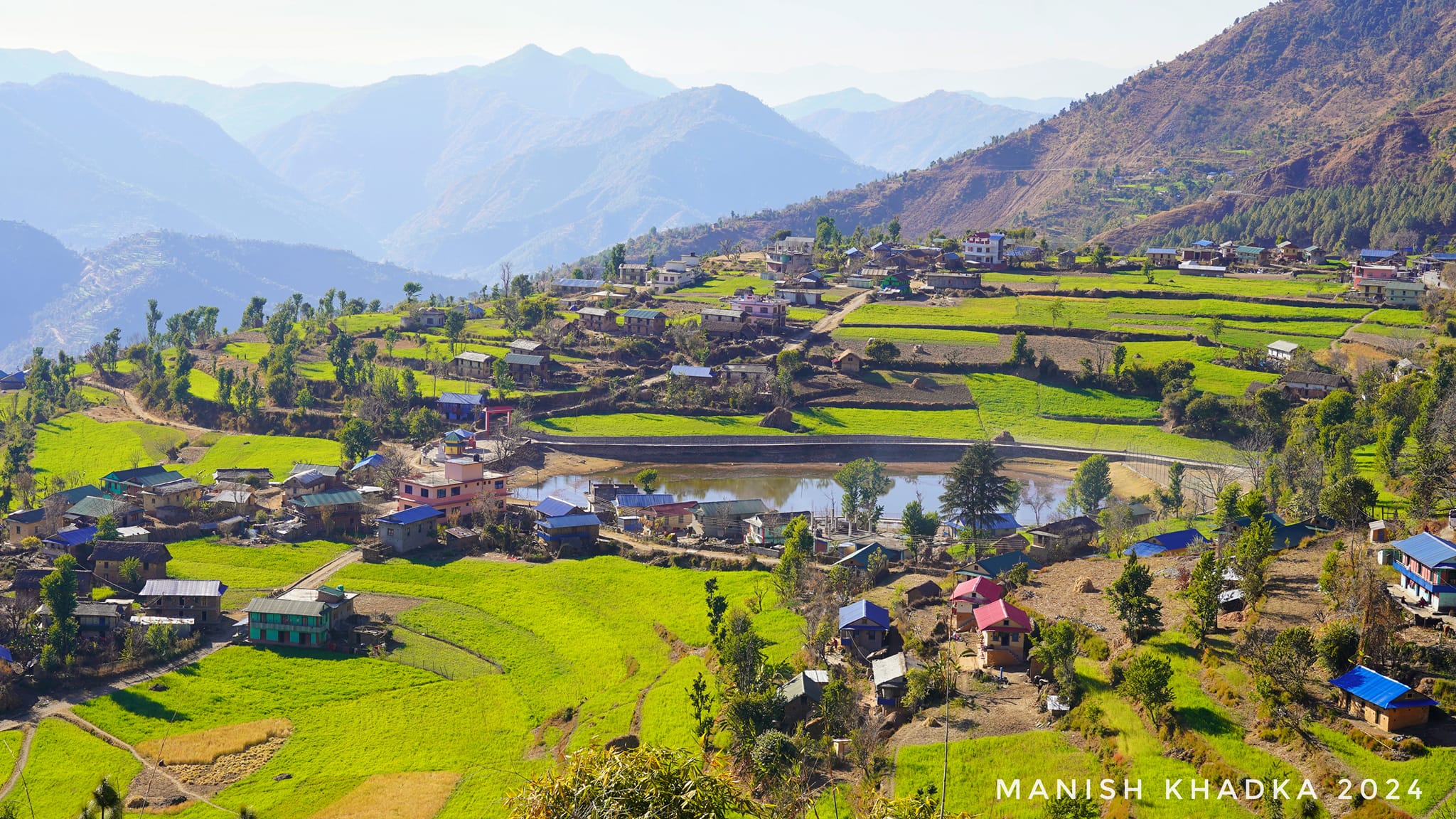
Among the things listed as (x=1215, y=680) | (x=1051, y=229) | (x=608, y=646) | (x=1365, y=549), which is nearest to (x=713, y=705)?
→ (x=608, y=646)

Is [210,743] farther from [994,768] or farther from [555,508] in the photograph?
[994,768]

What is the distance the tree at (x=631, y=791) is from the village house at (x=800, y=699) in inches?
646

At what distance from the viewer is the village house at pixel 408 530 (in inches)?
2055

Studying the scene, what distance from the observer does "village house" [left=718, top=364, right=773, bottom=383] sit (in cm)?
8175

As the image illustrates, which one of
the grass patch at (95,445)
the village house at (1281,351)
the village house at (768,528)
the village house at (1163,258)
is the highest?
the village house at (1163,258)

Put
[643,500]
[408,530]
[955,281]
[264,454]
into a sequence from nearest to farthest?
[408,530] < [643,500] < [264,454] < [955,281]

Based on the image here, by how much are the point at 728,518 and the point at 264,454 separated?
103 feet

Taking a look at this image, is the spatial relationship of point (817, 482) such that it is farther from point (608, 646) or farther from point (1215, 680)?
point (1215, 680)

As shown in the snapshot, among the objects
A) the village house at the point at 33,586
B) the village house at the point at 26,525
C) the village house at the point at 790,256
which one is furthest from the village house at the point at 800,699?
the village house at the point at 790,256

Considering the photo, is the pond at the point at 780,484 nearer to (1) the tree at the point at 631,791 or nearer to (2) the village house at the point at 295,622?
(2) the village house at the point at 295,622

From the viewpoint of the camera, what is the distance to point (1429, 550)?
97.6ft

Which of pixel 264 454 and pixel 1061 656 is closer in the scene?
pixel 1061 656

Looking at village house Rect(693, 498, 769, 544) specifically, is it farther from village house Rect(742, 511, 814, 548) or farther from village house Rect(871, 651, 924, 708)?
village house Rect(871, 651, 924, 708)

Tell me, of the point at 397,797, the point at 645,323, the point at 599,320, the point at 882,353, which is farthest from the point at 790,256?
the point at 397,797
